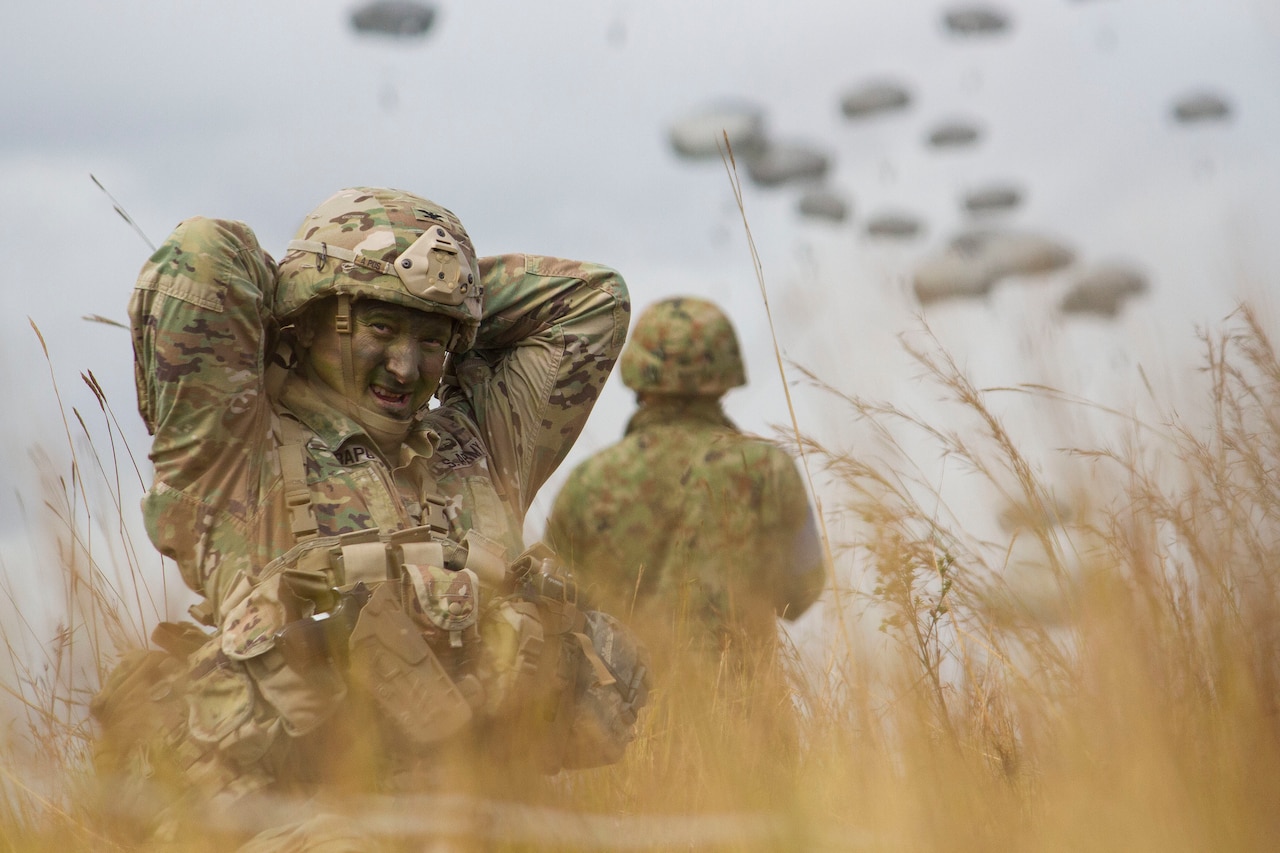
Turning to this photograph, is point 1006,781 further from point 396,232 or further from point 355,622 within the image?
point 396,232

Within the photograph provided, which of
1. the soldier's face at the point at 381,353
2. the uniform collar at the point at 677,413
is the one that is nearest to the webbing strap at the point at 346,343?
the soldier's face at the point at 381,353

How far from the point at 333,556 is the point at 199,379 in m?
0.50

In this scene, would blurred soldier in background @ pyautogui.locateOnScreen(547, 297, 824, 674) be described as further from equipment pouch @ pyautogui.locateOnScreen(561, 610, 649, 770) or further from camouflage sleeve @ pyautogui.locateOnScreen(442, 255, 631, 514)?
equipment pouch @ pyautogui.locateOnScreen(561, 610, 649, 770)

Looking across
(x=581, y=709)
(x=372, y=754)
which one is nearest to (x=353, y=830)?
(x=372, y=754)

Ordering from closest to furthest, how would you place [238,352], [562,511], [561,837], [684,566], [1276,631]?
[1276,631] → [561,837] → [238,352] → [684,566] → [562,511]

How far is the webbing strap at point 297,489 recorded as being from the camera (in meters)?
3.02

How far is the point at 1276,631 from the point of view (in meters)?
1.91

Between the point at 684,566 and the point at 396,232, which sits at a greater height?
the point at 396,232

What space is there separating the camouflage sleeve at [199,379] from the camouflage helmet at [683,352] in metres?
3.79

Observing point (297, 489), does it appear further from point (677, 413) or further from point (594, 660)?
point (677, 413)

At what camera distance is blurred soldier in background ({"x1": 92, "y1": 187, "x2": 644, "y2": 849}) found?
2816mm

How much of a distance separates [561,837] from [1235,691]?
47.6 inches

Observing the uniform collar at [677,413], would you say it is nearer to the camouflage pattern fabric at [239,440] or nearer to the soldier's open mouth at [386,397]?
the camouflage pattern fabric at [239,440]

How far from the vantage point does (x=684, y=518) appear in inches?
247
